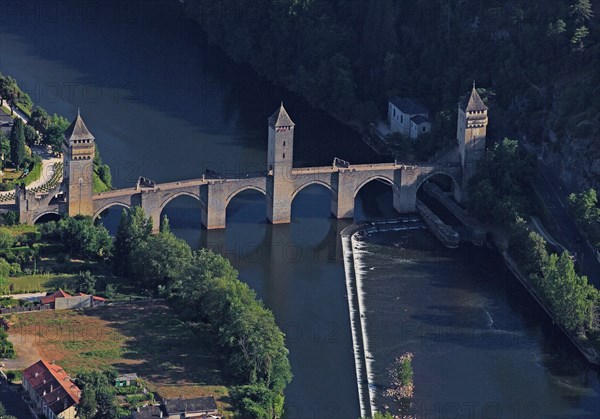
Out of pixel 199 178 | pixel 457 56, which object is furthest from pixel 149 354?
pixel 457 56

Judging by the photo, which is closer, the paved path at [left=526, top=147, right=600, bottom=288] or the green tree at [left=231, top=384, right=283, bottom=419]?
the green tree at [left=231, top=384, right=283, bottom=419]

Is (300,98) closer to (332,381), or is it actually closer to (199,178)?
(199,178)

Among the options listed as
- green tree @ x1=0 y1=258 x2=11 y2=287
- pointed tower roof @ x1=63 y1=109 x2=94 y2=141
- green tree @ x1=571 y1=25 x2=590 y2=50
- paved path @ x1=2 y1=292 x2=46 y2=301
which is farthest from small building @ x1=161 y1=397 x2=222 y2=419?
green tree @ x1=571 y1=25 x2=590 y2=50

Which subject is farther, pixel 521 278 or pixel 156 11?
pixel 156 11

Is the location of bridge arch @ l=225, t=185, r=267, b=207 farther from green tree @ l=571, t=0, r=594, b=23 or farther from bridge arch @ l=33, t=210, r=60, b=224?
green tree @ l=571, t=0, r=594, b=23

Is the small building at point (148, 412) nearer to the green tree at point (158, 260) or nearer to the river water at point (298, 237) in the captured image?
the river water at point (298, 237)

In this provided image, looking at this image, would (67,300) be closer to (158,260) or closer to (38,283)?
(38,283)
